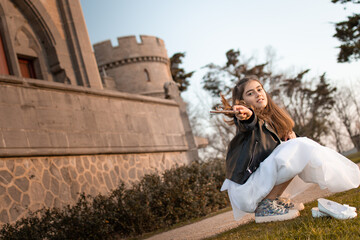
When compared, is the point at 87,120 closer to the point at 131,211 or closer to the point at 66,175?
the point at 66,175

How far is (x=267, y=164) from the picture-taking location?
11.6ft

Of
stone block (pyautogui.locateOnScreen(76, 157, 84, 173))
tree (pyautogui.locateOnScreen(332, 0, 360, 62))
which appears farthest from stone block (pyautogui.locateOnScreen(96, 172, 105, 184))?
tree (pyautogui.locateOnScreen(332, 0, 360, 62))

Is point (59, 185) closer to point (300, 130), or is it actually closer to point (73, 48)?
point (73, 48)

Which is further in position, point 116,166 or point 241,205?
point 116,166

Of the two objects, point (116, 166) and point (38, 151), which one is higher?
point (38, 151)

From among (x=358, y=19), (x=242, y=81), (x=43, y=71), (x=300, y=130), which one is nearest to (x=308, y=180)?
(x=242, y=81)

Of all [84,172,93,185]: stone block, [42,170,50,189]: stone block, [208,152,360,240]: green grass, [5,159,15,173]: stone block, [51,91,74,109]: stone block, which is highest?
[51,91,74,109]: stone block

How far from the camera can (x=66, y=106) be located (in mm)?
8680

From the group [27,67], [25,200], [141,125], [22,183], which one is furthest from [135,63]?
[25,200]

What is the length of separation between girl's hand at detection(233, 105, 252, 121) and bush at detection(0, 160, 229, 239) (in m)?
3.71

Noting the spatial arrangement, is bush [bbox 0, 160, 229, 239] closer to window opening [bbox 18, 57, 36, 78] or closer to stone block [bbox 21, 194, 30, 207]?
stone block [bbox 21, 194, 30, 207]

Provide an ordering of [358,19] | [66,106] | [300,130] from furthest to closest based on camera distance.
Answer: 1. [300,130]
2. [358,19]
3. [66,106]

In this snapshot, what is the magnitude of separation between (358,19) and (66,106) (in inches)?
620

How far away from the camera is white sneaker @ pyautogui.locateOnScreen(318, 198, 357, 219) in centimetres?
299
